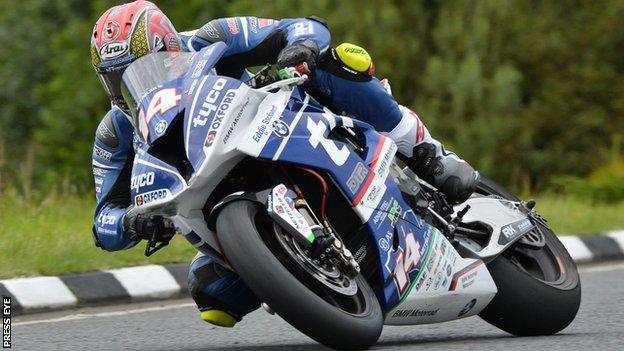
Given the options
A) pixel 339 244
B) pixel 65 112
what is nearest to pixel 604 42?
pixel 65 112

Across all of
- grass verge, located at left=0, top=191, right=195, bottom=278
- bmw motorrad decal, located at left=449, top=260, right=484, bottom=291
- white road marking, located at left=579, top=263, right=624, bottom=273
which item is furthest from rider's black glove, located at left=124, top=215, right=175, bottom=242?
white road marking, located at left=579, top=263, right=624, bottom=273

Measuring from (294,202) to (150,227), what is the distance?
58 centimetres

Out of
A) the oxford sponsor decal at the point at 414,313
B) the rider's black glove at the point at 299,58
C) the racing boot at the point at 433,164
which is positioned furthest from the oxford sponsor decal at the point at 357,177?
the racing boot at the point at 433,164

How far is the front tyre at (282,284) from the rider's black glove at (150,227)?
37 cm

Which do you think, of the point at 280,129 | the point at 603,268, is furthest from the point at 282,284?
the point at 603,268

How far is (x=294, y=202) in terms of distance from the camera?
489 centimetres

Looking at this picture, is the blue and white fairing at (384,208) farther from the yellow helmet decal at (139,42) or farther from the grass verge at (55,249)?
the grass verge at (55,249)

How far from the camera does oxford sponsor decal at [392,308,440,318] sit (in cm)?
532

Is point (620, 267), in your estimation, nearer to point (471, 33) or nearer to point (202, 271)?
point (202, 271)

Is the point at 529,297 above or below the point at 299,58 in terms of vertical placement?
below

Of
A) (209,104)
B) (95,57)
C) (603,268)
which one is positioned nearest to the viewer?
→ (209,104)

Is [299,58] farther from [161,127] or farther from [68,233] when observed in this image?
[68,233]

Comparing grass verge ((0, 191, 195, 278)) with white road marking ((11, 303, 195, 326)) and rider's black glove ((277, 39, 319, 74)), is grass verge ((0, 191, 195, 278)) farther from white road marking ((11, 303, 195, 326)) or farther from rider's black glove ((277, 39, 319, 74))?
rider's black glove ((277, 39, 319, 74))

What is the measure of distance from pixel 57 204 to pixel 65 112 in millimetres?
11337
